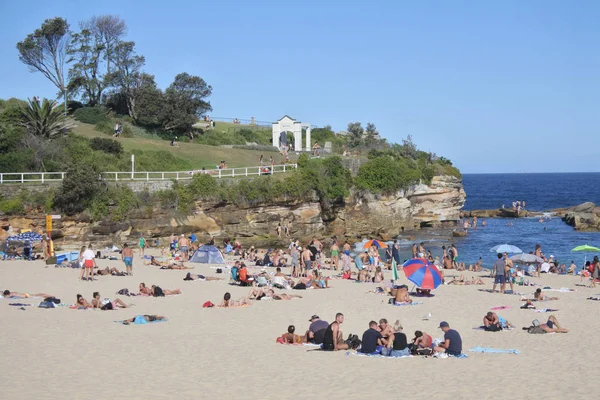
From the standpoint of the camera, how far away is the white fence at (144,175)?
108 feet

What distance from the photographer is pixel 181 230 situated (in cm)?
3412

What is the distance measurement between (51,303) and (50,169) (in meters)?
21.2

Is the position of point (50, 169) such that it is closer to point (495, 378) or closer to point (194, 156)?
point (194, 156)

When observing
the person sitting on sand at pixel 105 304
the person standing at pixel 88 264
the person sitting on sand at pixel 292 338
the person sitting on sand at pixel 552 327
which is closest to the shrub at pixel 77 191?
the person standing at pixel 88 264

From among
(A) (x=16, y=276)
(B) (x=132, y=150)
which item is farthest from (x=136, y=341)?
(B) (x=132, y=150)

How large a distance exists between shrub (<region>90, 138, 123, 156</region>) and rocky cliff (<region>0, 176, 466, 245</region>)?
10124 millimetres

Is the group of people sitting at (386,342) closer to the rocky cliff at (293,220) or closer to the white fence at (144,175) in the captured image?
the rocky cliff at (293,220)

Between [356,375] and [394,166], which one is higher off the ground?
[394,166]

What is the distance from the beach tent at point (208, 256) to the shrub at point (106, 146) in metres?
17.9

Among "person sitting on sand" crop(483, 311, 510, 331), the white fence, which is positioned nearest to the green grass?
the white fence

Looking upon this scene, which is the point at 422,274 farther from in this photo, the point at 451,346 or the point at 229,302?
the point at 451,346

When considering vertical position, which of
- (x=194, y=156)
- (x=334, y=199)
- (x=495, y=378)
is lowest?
(x=495, y=378)

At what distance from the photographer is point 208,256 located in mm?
26688

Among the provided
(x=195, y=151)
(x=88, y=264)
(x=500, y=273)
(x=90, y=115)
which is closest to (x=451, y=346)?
(x=500, y=273)
